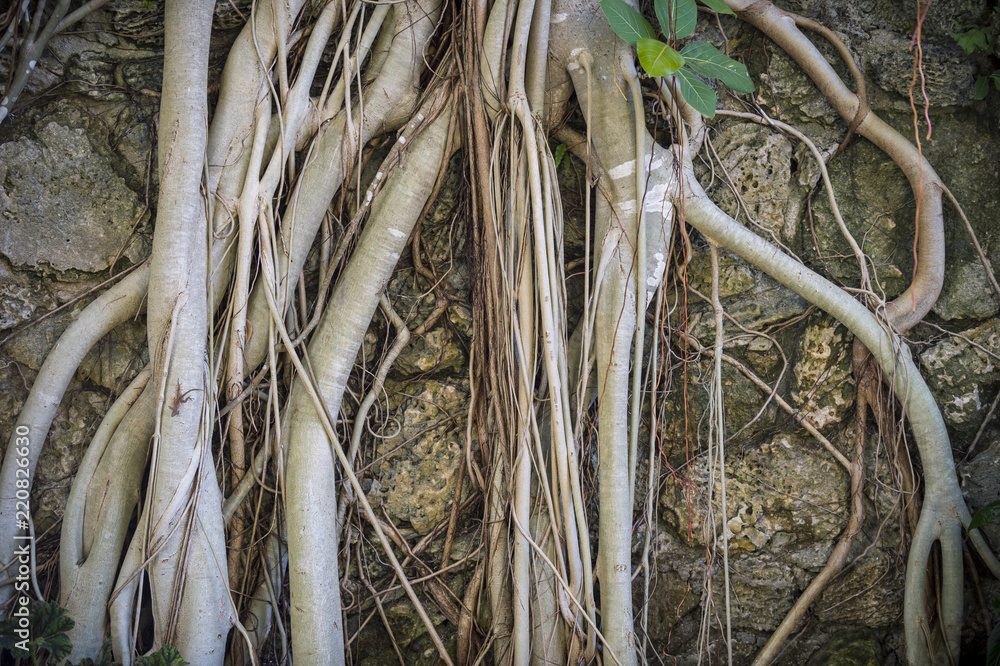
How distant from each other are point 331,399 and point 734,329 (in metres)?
1.11

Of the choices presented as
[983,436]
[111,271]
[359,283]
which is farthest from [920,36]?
[111,271]

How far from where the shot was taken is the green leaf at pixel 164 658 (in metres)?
1.22

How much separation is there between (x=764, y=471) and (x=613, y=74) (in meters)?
1.14

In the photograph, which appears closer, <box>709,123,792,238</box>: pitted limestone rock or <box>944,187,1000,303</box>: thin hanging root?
<box>944,187,1000,303</box>: thin hanging root

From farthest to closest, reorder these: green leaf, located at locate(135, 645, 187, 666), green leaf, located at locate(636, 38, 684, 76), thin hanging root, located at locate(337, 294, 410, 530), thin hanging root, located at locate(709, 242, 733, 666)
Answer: thin hanging root, located at locate(337, 294, 410, 530) → thin hanging root, located at locate(709, 242, 733, 666) → green leaf, located at locate(636, 38, 684, 76) → green leaf, located at locate(135, 645, 187, 666)

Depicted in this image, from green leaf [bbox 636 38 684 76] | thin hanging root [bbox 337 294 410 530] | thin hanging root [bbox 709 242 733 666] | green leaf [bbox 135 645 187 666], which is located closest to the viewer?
green leaf [bbox 135 645 187 666]

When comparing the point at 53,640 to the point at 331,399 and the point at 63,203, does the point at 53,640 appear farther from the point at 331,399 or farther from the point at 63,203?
the point at 63,203

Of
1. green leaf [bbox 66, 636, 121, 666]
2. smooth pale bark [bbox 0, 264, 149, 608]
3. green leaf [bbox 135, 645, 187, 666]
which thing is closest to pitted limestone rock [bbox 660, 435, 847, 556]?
green leaf [bbox 135, 645, 187, 666]

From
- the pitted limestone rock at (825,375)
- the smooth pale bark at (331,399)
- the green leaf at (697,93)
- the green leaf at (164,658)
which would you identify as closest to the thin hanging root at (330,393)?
the smooth pale bark at (331,399)

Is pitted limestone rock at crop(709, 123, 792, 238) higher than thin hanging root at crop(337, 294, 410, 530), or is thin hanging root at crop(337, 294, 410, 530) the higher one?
pitted limestone rock at crop(709, 123, 792, 238)

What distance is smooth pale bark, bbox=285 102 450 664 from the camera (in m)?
1.40

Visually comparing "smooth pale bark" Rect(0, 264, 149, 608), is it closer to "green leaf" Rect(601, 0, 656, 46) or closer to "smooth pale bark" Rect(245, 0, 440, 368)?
"smooth pale bark" Rect(245, 0, 440, 368)

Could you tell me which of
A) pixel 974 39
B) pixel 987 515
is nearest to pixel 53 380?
pixel 987 515

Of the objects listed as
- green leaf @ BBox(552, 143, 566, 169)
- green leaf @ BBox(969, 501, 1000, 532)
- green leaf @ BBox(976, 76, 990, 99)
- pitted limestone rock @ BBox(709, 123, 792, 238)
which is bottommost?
green leaf @ BBox(969, 501, 1000, 532)
